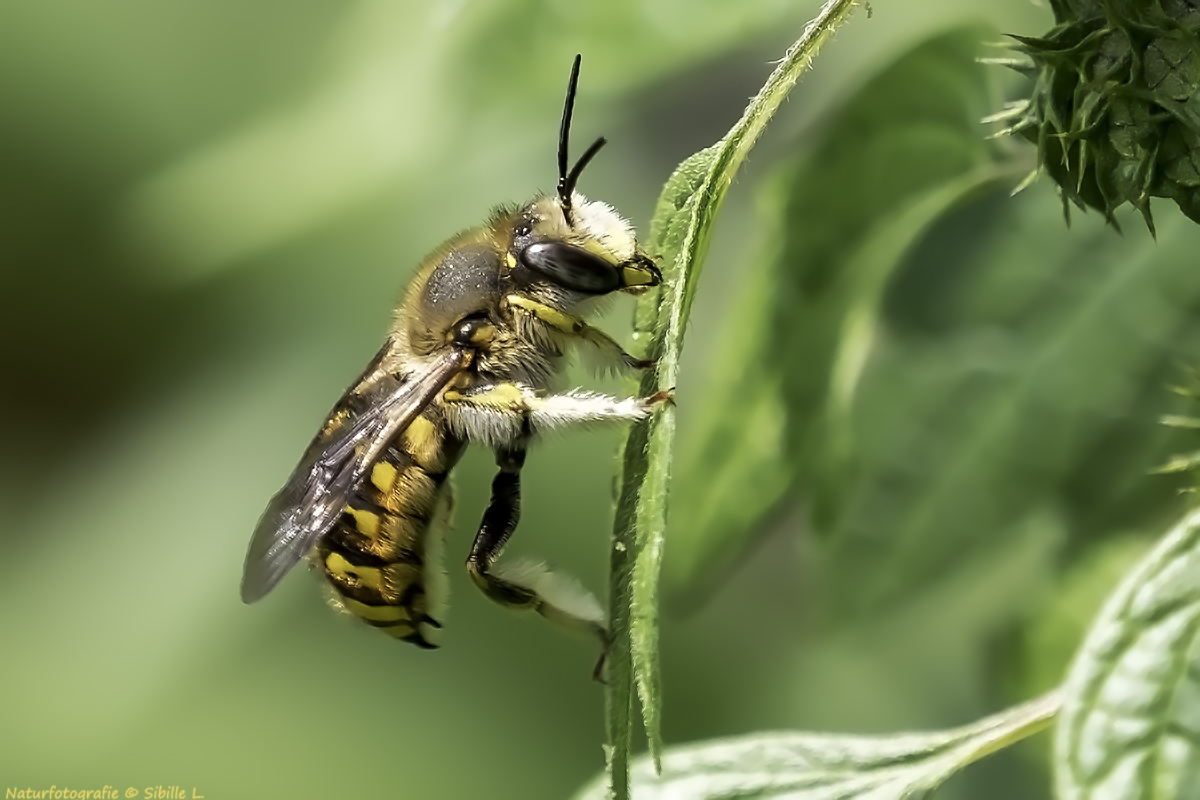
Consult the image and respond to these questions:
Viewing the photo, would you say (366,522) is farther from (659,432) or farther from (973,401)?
(973,401)

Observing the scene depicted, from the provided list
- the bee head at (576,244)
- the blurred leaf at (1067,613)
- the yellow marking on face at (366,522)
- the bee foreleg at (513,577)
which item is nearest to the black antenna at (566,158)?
the bee head at (576,244)

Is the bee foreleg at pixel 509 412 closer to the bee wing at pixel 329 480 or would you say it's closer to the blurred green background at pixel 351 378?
the bee wing at pixel 329 480

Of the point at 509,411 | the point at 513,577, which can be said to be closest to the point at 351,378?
the point at 513,577

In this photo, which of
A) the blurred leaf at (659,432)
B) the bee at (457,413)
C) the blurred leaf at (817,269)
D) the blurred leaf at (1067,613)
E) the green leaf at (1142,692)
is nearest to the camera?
the blurred leaf at (659,432)

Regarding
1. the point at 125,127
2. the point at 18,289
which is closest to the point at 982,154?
the point at 125,127

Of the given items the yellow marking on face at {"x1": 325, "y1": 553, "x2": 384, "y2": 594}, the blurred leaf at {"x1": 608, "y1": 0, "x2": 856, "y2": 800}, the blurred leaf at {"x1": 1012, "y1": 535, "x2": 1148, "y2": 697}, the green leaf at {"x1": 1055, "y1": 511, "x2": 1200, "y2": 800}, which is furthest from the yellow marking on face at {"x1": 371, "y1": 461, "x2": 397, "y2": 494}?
the blurred leaf at {"x1": 1012, "y1": 535, "x2": 1148, "y2": 697}

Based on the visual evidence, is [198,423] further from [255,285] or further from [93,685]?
[93,685]
